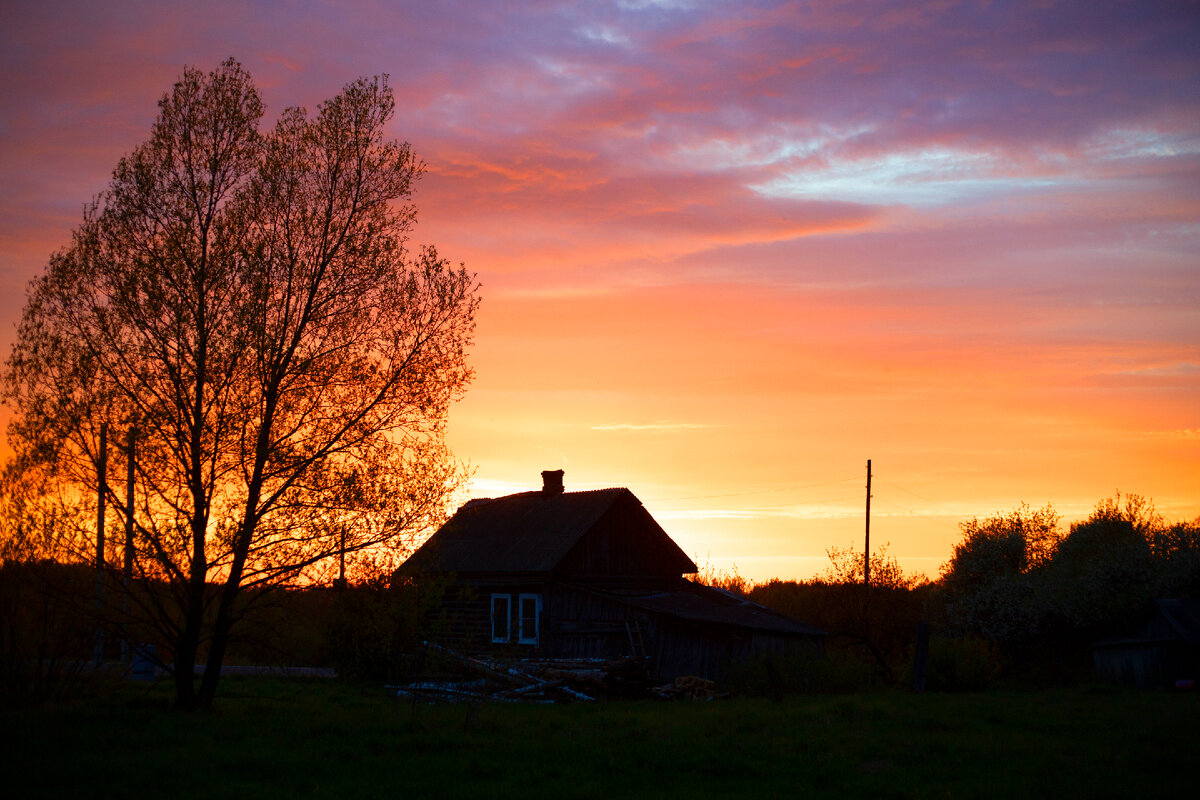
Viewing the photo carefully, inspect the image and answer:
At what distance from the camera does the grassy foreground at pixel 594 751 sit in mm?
14594

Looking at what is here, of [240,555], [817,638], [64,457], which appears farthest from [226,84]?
[817,638]

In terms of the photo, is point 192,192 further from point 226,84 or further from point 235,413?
point 235,413

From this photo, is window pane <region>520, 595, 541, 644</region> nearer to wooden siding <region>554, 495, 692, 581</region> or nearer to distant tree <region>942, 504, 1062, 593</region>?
wooden siding <region>554, 495, 692, 581</region>

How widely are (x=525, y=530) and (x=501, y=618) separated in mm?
4378

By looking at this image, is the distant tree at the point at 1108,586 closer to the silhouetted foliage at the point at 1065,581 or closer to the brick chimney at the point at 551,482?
the silhouetted foliage at the point at 1065,581

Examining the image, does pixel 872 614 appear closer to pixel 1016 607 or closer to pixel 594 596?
pixel 1016 607

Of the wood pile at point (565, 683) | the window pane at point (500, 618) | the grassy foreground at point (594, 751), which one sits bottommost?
the wood pile at point (565, 683)

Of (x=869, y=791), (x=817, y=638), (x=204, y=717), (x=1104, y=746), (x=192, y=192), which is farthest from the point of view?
(x=817, y=638)

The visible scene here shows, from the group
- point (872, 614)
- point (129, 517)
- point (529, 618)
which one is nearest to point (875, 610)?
point (872, 614)

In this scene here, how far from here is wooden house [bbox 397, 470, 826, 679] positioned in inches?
1345

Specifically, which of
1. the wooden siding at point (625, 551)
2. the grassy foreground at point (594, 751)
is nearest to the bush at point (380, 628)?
the grassy foreground at point (594, 751)

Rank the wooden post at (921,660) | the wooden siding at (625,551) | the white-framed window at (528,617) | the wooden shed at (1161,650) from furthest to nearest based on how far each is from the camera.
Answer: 1. the wooden siding at (625,551)
2. the white-framed window at (528,617)
3. the wooden shed at (1161,650)
4. the wooden post at (921,660)

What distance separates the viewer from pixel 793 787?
1498cm

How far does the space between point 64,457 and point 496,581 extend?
64.3 feet
